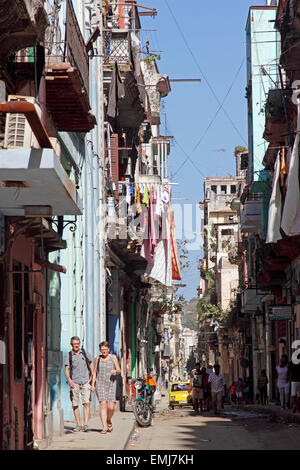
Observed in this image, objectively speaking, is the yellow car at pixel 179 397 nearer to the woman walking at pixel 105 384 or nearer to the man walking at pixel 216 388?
the man walking at pixel 216 388

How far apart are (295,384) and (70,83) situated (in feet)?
42.4

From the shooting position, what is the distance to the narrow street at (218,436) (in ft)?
50.0

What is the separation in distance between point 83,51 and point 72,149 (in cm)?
451

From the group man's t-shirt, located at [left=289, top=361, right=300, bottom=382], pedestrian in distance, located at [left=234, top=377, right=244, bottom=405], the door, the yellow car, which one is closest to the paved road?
man's t-shirt, located at [left=289, top=361, right=300, bottom=382]

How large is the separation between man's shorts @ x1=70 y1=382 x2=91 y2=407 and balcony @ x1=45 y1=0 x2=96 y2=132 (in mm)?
4473

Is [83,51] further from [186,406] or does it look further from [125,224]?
[186,406]

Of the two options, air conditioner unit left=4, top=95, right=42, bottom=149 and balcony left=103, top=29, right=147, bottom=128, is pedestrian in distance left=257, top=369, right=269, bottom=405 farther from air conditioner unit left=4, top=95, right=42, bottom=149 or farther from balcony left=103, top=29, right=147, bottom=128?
air conditioner unit left=4, top=95, right=42, bottom=149

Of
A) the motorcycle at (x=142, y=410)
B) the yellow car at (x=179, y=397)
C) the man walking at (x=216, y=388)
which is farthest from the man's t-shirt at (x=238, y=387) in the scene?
the motorcycle at (x=142, y=410)

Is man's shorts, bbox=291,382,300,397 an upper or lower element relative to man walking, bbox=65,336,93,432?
lower

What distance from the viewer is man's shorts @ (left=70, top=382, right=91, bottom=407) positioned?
16500mm

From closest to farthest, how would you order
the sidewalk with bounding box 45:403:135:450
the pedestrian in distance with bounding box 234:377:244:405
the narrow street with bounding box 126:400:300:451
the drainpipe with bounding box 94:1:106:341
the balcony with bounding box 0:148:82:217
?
the balcony with bounding box 0:148:82:217 → the sidewalk with bounding box 45:403:135:450 → the narrow street with bounding box 126:400:300:451 → the drainpipe with bounding box 94:1:106:341 → the pedestrian in distance with bounding box 234:377:244:405

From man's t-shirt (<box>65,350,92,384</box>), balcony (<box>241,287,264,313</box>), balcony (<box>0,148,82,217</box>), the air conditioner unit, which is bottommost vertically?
man's t-shirt (<box>65,350,92,384</box>)

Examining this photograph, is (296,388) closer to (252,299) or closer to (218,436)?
(218,436)

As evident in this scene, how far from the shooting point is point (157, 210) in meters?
30.3
